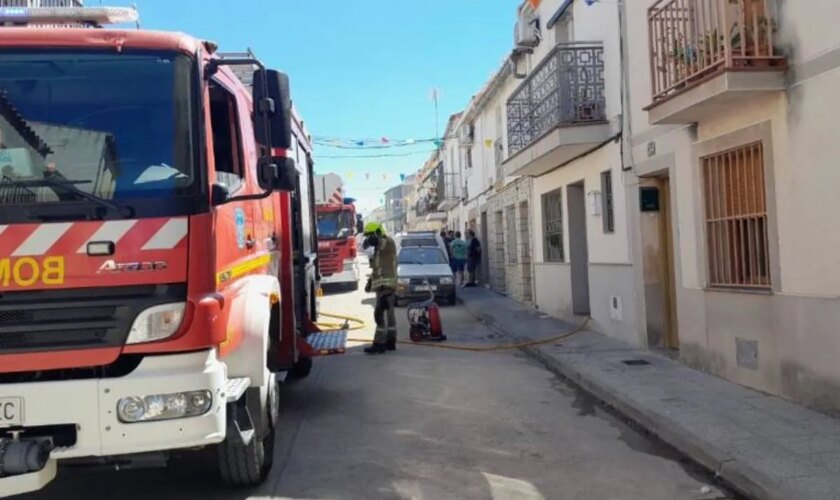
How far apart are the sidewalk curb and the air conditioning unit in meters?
7.92

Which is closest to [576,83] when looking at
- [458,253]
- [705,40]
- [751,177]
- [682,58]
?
[682,58]

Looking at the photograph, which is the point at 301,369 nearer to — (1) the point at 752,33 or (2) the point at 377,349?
(2) the point at 377,349

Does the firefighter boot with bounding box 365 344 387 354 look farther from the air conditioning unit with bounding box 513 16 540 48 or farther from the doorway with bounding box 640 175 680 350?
the air conditioning unit with bounding box 513 16 540 48

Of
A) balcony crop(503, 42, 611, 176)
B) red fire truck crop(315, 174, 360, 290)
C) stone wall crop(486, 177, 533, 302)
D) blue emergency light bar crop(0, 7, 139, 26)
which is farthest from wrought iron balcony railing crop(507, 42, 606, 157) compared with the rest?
red fire truck crop(315, 174, 360, 290)

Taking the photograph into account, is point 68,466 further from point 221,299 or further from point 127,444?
point 221,299

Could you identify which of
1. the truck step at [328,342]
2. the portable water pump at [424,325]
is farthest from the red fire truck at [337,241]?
the truck step at [328,342]

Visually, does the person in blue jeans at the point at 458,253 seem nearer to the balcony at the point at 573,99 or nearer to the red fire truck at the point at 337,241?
the red fire truck at the point at 337,241

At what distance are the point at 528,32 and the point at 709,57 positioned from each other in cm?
801

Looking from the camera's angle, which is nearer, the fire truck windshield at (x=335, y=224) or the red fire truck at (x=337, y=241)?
the red fire truck at (x=337, y=241)

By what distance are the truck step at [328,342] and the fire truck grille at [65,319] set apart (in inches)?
144

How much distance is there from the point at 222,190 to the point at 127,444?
4.64ft

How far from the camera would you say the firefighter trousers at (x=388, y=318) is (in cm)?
1097

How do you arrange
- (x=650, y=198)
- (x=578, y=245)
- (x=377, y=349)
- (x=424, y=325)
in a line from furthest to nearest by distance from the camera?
(x=578, y=245)
(x=424, y=325)
(x=377, y=349)
(x=650, y=198)

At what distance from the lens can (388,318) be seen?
1123 cm
